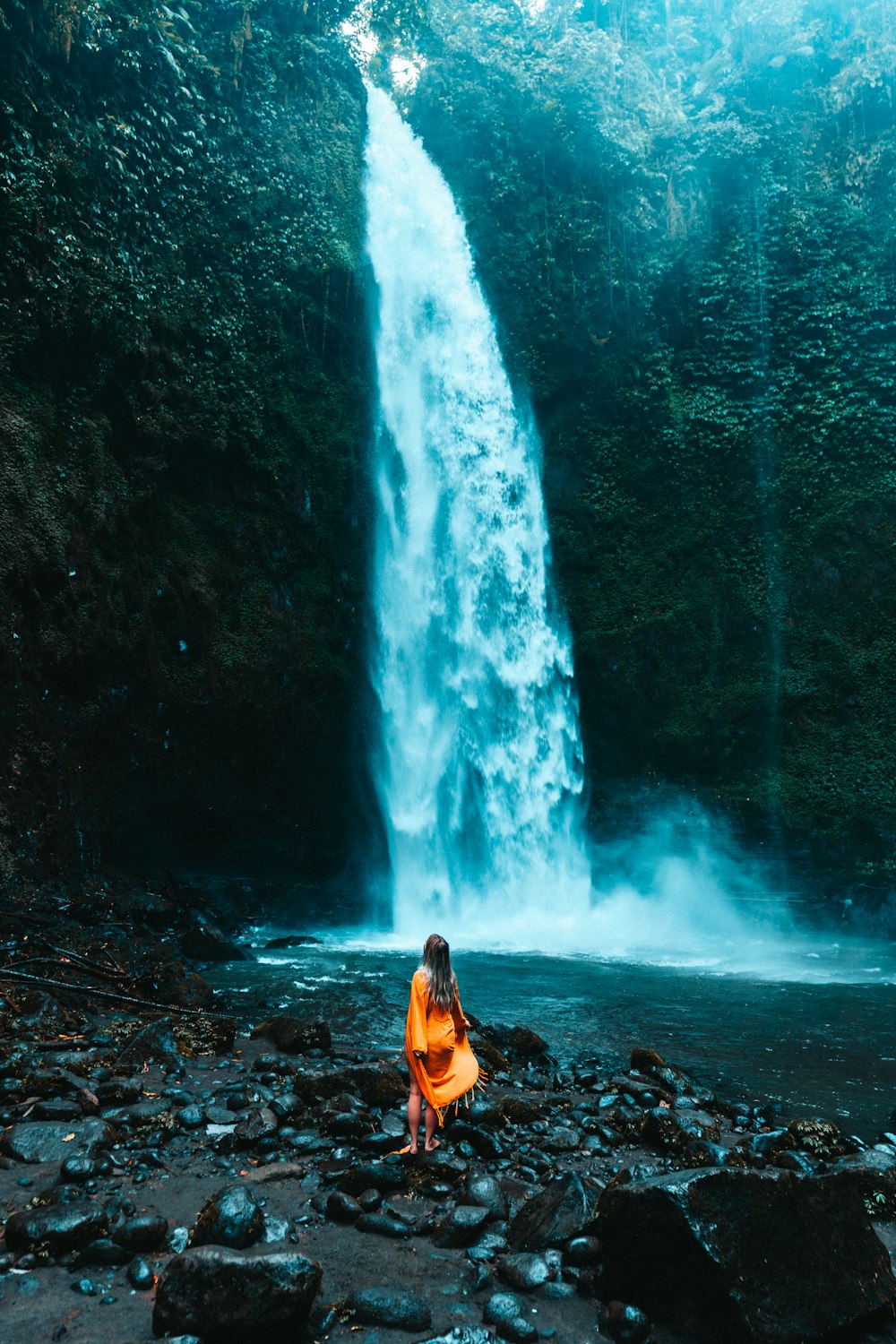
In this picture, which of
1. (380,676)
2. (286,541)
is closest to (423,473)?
(286,541)

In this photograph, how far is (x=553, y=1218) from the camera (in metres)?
3.13

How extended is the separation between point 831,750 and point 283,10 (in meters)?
18.2

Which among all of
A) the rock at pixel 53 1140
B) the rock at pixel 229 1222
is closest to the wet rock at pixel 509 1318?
the rock at pixel 229 1222

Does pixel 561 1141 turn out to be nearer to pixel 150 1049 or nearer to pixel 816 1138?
pixel 816 1138

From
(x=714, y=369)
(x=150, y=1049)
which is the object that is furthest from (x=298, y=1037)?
(x=714, y=369)

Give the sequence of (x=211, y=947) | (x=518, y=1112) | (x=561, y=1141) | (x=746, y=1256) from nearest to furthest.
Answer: (x=746, y=1256) < (x=561, y=1141) < (x=518, y=1112) < (x=211, y=947)

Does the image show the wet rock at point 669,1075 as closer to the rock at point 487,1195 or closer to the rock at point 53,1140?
the rock at point 487,1195

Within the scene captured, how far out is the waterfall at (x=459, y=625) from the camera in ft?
50.3

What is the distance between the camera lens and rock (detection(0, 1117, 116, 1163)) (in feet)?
11.9

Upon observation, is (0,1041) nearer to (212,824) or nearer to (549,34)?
(212,824)

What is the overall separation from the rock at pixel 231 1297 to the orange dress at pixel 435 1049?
5.05ft

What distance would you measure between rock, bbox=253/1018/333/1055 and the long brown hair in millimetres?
2222

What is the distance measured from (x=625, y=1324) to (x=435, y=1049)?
168 centimetres

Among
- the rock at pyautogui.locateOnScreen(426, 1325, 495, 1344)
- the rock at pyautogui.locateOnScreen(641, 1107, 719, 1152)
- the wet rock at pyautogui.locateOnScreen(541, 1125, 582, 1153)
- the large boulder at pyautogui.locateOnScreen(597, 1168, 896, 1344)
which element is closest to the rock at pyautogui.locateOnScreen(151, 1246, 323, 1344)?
the rock at pyautogui.locateOnScreen(426, 1325, 495, 1344)
